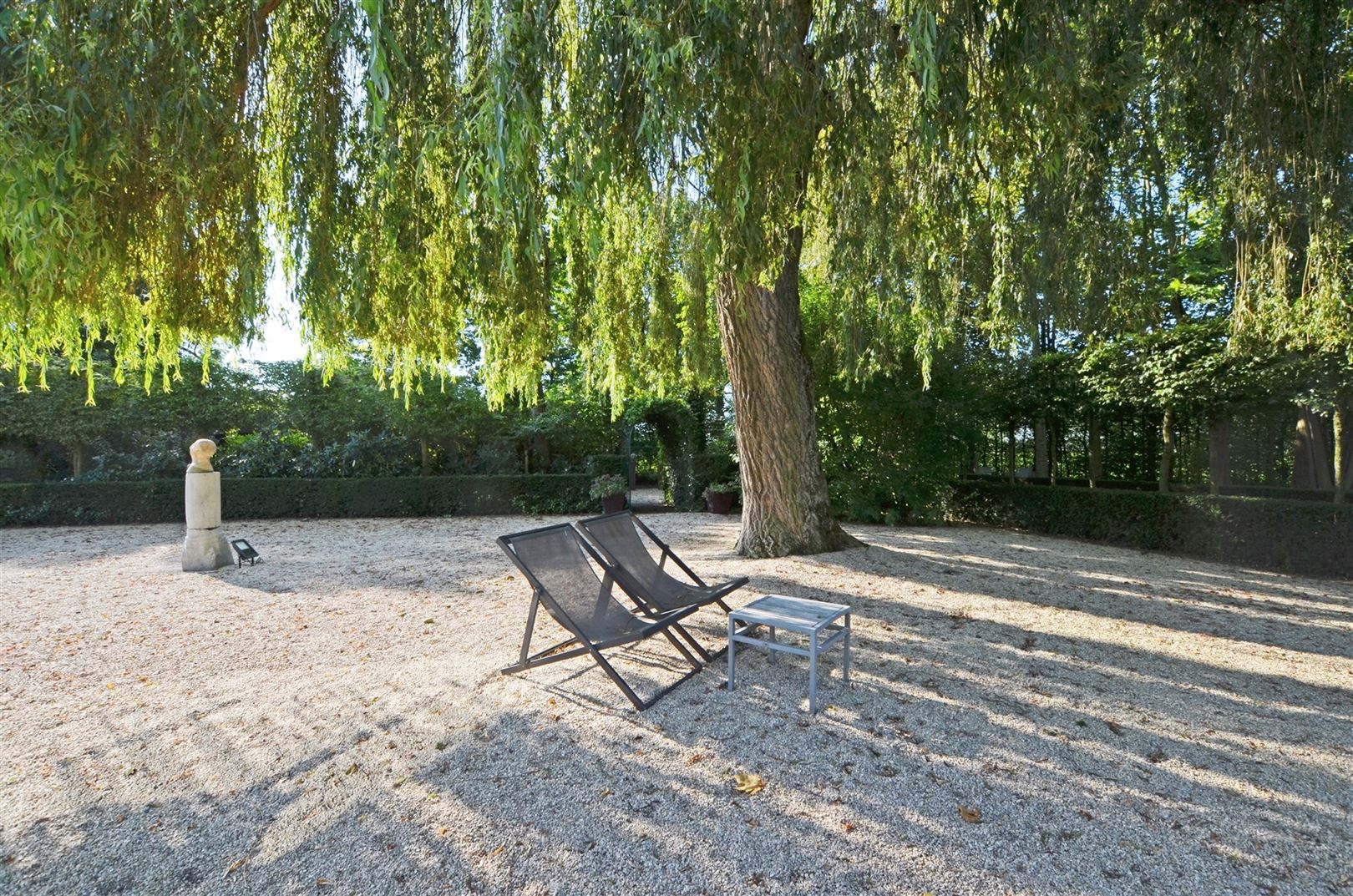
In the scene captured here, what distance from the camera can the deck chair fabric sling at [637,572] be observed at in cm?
384

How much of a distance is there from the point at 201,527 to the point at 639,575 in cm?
586

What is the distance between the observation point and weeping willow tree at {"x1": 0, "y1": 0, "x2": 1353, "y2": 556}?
9.79ft

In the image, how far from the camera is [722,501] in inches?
488

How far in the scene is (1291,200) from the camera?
4691mm

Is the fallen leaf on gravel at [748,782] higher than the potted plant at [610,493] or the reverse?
the reverse

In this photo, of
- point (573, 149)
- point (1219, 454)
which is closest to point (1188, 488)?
point (1219, 454)

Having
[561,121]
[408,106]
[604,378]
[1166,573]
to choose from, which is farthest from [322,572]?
[1166,573]

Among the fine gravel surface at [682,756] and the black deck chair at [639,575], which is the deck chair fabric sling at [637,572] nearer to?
the black deck chair at [639,575]

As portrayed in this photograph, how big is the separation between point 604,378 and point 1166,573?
20.6ft

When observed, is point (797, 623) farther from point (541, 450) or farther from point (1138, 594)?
point (541, 450)

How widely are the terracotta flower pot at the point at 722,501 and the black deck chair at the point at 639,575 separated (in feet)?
25.6

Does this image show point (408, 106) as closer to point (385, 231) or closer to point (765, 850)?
point (385, 231)

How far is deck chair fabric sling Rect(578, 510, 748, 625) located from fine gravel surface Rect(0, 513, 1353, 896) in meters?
0.37

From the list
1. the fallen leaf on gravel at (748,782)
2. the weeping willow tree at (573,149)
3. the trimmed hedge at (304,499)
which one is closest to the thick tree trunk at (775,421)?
the weeping willow tree at (573,149)
